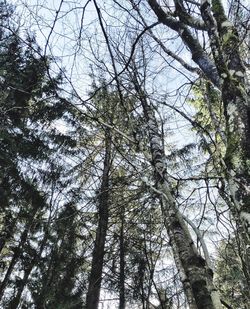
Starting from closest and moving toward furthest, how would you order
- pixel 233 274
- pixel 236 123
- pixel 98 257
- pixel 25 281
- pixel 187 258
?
pixel 187 258 < pixel 236 123 < pixel 233 274 < pixel 98 257 < pixel 25 281

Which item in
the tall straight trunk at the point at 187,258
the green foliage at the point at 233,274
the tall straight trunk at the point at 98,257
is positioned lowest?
the tall straight trunk at the point at 187,258

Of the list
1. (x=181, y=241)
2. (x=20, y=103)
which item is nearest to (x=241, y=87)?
(x=181, y=241)

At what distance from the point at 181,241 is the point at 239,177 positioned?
1.78 feet

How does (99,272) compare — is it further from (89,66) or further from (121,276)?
(89,66)

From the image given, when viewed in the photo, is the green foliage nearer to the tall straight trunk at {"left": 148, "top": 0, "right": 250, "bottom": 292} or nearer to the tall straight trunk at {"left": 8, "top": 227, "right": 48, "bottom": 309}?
the tall straight trunk at {"left": 148, "top": 0, "right": 250, "bottom": 292}

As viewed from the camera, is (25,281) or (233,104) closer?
(233,104)

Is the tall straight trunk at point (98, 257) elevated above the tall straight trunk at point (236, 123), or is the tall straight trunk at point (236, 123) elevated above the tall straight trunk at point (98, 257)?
the tall straight trunk at point (98, 257)

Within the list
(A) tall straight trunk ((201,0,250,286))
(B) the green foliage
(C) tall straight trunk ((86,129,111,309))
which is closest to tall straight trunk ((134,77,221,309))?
(A) tall straight trunk ((201,0,250,286))

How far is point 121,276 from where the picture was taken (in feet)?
23.8

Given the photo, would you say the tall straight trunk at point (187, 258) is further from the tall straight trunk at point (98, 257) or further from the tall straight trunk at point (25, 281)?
the tall straight trunk at point (25, 281)

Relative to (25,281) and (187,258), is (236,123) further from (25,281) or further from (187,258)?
(25,281)

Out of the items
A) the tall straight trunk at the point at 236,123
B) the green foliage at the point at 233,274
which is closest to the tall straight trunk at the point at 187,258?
the tall straight trunk at the point at 236,123

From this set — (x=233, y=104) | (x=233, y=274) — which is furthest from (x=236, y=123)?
(x=233, y=274)

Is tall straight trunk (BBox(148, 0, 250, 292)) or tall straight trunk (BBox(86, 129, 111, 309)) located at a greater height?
tall straight trunk (BBox(86, 129, 111, 309))
